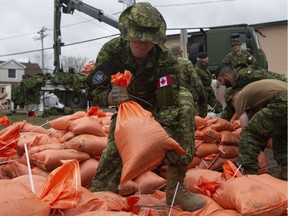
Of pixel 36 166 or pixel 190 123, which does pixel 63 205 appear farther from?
pixel 36 166

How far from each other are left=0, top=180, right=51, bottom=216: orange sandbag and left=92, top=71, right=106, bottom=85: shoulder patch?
3.11 ft

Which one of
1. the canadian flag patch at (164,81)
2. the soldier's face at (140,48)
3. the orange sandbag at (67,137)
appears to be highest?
the soldier's face at (140,48)

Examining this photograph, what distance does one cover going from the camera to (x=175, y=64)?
244cm

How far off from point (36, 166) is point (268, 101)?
6.14ft

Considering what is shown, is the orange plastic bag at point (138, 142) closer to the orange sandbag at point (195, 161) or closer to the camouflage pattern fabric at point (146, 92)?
the camouflage pattern fabric at point (146, 92)

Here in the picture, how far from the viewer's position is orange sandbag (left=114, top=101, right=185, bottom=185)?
77.5 inches

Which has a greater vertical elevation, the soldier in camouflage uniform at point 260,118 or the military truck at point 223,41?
the military truck at point 223,41

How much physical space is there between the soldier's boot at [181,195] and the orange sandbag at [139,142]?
0.30m

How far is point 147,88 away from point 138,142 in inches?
23.7

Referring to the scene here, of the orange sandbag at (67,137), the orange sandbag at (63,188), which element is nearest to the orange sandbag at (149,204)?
the orange sandbag at (63,188)

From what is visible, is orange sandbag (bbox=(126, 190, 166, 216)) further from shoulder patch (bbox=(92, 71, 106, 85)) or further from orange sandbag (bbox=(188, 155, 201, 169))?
orange sandbag (bbox=(188, 155, 201, 169))

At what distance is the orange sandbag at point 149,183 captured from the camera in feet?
9.55

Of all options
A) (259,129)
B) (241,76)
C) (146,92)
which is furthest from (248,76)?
(146,92)

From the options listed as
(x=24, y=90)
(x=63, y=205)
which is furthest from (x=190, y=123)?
(x=24, y=90)
